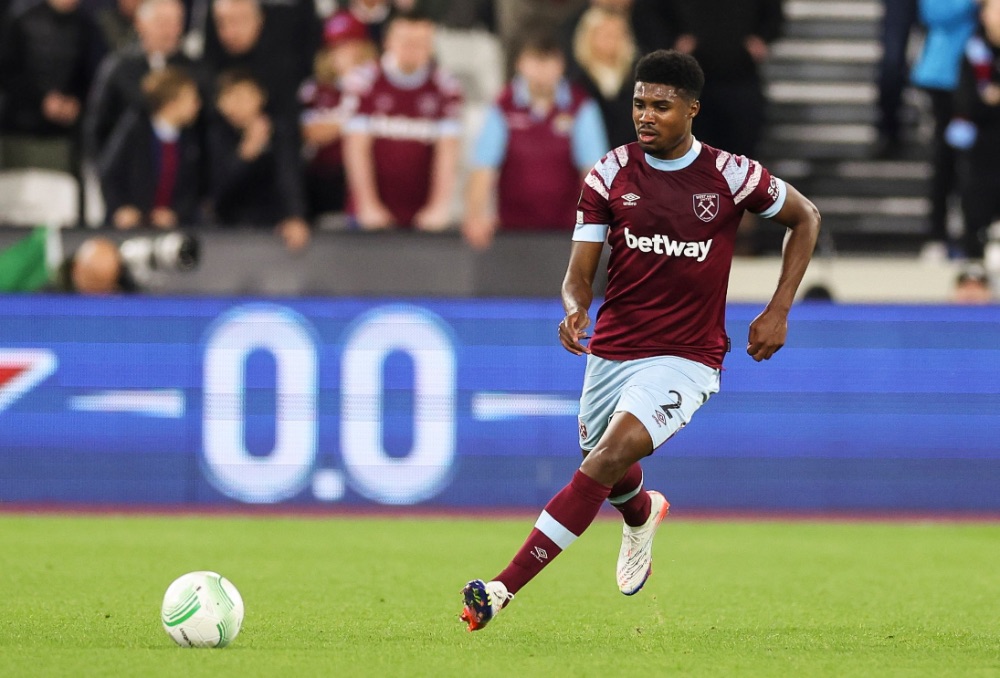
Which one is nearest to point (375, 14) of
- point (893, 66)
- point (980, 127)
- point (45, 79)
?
point (45, 79)

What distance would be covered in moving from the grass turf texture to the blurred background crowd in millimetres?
2682

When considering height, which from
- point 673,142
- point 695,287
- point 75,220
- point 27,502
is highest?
point 673,142

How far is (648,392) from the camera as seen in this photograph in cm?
664

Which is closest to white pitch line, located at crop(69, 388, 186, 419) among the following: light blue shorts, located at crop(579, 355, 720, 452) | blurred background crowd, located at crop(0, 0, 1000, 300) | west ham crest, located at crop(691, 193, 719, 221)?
blurred background crowd, located at crop(0, 0, 1000, 300)

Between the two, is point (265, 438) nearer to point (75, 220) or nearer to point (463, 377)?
point (463, 377)

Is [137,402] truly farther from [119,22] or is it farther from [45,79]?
[119,22]

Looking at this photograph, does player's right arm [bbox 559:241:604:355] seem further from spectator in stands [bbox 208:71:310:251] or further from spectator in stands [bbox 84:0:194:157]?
spectator in stands [bbox 84:0:194:157]

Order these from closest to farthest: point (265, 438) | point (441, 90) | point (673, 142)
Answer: point (673, 142)
point (265, 438)
point (441, 90)

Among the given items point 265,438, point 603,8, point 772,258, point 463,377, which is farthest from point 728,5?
point 265,438

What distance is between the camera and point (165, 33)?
42.3 feet

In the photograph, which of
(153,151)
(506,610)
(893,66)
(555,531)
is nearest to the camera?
(555,531)

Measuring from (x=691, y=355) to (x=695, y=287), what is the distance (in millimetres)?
275

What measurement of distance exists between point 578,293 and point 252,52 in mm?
7091

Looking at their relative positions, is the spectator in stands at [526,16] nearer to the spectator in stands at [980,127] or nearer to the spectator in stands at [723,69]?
the spectator in stands at [723,69]
